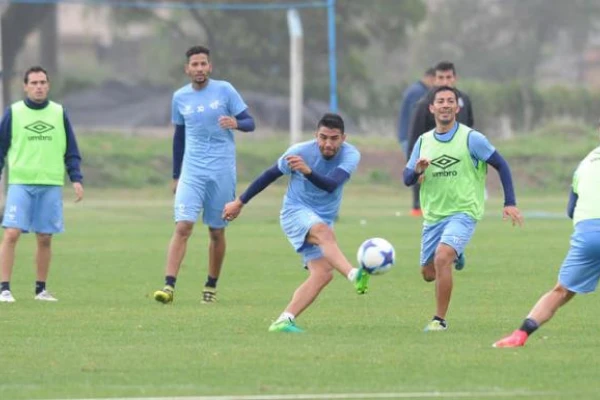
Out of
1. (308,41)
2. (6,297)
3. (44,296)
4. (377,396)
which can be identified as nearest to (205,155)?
(44,296)

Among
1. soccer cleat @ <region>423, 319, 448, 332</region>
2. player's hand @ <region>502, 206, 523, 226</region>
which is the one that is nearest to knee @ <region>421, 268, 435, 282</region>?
soccer cleat @ <region>423, 319, 448, 332</region>

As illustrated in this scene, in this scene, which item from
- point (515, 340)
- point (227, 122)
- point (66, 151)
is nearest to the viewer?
point (515, 340)

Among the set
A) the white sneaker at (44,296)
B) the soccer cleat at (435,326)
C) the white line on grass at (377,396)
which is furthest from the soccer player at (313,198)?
the white sneaker at (44,296)

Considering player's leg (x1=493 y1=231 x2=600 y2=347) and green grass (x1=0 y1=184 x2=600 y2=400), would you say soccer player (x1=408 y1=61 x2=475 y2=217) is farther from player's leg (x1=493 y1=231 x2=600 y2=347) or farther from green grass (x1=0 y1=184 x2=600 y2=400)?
player's leg (x1=493 y1=231 x2=600 y2=347)

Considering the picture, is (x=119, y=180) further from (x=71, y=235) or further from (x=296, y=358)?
(x=296, y=358)

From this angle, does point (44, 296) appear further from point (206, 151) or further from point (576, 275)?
point (576, 275)

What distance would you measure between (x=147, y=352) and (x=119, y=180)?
3195 cm

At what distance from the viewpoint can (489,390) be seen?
9.52m

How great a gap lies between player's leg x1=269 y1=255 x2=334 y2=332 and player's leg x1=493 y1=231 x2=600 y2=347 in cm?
178

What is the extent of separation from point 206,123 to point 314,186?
2.90m

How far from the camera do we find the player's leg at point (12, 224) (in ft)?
49.5

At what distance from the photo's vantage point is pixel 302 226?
40.8 feet

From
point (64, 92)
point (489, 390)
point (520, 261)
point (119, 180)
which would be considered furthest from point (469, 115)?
point (64, 92)

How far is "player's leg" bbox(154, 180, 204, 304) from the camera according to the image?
15.0 m
